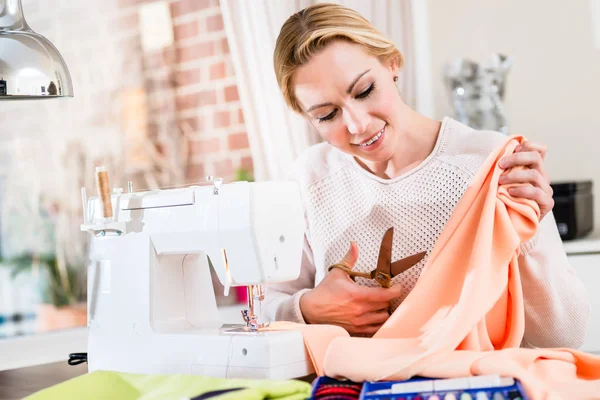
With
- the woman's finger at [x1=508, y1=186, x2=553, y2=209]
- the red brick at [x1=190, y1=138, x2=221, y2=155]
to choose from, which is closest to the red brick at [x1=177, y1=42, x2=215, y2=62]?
the red brick at [x1=190, y1=138, x2=221, y2=155]

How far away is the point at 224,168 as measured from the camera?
12.3ft

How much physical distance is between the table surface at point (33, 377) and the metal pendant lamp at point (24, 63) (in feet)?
1.93

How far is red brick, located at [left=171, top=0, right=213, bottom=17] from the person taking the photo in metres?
3.73

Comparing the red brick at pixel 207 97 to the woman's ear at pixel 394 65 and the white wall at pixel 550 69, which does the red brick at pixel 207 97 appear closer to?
the white wall at pixel 550 69

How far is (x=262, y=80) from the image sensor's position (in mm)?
3270

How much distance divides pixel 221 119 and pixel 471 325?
245 centimetres

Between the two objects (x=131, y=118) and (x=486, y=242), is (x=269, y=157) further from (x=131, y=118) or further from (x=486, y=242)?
(x=486, y=242)

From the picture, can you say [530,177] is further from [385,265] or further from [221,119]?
[221,119]

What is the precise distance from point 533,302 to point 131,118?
92.7 inches

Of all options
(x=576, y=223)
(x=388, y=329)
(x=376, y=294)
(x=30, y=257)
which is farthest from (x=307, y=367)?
(x=30, y=257)

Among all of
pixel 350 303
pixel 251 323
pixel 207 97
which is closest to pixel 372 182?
pixel 350 303

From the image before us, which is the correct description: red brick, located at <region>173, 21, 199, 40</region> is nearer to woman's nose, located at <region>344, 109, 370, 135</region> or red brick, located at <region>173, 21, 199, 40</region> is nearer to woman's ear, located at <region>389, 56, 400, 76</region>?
woman's ear, located at <region>389, 56, 400, 76</region>

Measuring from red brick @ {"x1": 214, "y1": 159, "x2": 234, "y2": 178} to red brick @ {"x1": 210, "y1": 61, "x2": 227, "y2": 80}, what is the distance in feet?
1.28

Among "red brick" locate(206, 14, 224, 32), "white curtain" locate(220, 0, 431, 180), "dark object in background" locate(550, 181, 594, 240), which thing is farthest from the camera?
"red brick" locate(206, 14, 224, 32)
